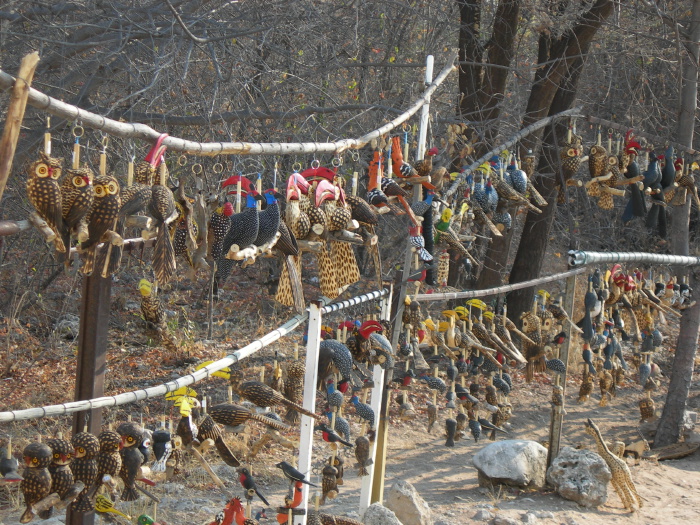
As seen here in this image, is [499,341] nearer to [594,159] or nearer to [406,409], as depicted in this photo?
[406,409]

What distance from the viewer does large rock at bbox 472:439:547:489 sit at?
16.8 feet

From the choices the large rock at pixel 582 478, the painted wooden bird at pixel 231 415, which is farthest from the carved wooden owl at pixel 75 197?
the large rock at pixel 582 478

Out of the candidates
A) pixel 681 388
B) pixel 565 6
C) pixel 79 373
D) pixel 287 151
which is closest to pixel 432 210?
pixel 287 151

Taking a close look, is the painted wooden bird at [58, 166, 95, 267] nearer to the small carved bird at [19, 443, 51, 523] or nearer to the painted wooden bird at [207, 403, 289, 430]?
the small carved bird at [19, 443, 51, 523]

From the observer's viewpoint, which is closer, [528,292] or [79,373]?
[79,373]

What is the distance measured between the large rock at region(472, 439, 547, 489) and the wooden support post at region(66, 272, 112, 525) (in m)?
3.13

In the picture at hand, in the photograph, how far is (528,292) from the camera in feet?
24.8

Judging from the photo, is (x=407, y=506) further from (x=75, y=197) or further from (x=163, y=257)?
(x=75, y=197)

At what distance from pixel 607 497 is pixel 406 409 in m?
1.81

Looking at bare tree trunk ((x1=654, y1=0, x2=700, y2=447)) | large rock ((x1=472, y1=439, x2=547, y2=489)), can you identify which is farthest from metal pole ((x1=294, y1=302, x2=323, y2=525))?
bare tree trunk ((x1=654, y1=0, x2=700, y2=447))

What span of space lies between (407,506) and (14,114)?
3143mm

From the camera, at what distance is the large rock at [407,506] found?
4266mm

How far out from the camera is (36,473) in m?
2.20

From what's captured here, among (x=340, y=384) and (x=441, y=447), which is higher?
(x=340, y=384)
